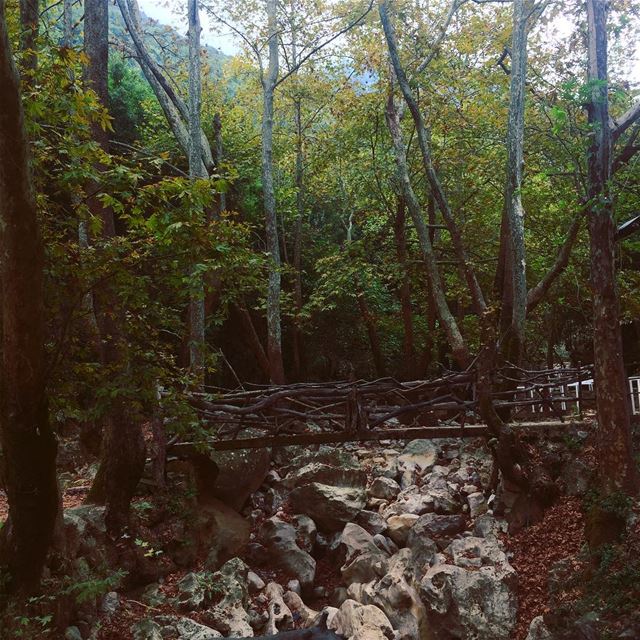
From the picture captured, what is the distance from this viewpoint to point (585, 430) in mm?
8719

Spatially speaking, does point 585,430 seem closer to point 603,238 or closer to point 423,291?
point 603,238

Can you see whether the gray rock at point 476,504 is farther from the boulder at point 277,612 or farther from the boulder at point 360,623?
the boulder at point 277,612

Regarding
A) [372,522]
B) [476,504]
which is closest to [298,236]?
[372,522]

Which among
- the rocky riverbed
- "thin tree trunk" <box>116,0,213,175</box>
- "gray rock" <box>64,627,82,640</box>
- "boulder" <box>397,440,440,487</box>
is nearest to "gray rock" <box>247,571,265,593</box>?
the rocky riverbed

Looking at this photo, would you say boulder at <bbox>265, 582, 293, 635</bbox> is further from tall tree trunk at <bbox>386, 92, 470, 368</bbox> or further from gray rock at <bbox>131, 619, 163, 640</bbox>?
tall tree trunk at <bbox>386, 92, 470, 368</bbox>

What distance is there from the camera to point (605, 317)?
6.73m

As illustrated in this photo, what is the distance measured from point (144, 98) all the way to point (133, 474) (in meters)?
12.7

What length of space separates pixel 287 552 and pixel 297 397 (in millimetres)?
2299

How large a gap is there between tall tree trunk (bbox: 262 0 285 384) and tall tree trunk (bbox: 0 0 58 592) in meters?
8.55

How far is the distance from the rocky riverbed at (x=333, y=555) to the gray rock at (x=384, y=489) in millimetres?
23

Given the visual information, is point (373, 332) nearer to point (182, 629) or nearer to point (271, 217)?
point (271, 217)

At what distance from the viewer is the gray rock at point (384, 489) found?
1005 centimetres

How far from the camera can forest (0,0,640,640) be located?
496cm

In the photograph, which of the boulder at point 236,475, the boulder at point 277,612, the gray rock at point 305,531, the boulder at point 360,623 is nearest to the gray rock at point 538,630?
the boulder at point 360,623
